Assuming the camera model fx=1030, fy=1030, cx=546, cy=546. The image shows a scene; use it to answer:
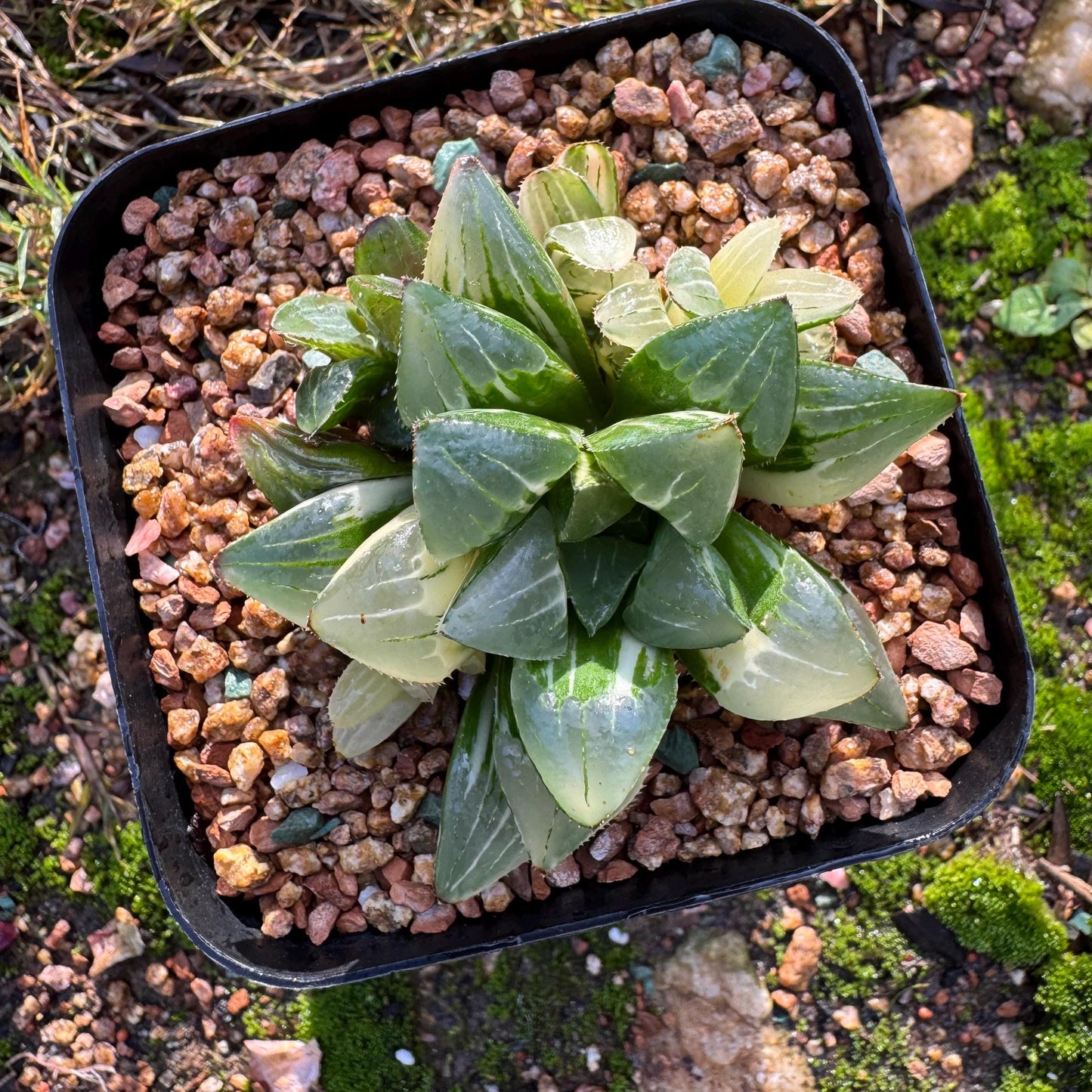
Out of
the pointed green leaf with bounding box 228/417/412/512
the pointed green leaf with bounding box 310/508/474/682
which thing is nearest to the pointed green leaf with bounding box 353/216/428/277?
the pointed green leaf with bounding box 228/417/412/512

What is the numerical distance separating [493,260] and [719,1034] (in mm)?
1440

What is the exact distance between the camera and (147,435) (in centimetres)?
158

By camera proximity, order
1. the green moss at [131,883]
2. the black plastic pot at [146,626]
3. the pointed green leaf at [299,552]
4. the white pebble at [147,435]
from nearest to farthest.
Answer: the pointed green leaf at [299,552]
the black plastic pot at [146,626]
the white pebble at [147,435]
the green moss at [131,883]

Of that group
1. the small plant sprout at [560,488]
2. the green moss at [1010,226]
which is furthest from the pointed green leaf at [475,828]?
the green moss at [1010,226]

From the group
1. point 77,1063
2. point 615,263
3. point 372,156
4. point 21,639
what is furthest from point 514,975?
point 372,156

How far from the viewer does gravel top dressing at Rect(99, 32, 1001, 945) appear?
147 centimetres

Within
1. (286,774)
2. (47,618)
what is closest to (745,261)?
(286,774)

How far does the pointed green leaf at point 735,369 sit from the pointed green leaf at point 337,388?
34 cm

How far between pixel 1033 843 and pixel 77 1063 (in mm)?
1791

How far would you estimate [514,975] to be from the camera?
1.87 metres

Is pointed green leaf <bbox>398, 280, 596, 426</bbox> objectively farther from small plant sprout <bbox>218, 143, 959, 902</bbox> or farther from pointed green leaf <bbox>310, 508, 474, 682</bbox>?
pointed green leaf <bbox>310, 508, 474, 682</bbox>

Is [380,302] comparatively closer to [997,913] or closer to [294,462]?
[294,462]

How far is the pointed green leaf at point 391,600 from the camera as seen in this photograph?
1.11 metres

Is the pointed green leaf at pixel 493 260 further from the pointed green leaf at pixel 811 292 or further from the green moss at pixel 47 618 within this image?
the green moss at pixel 47 618
